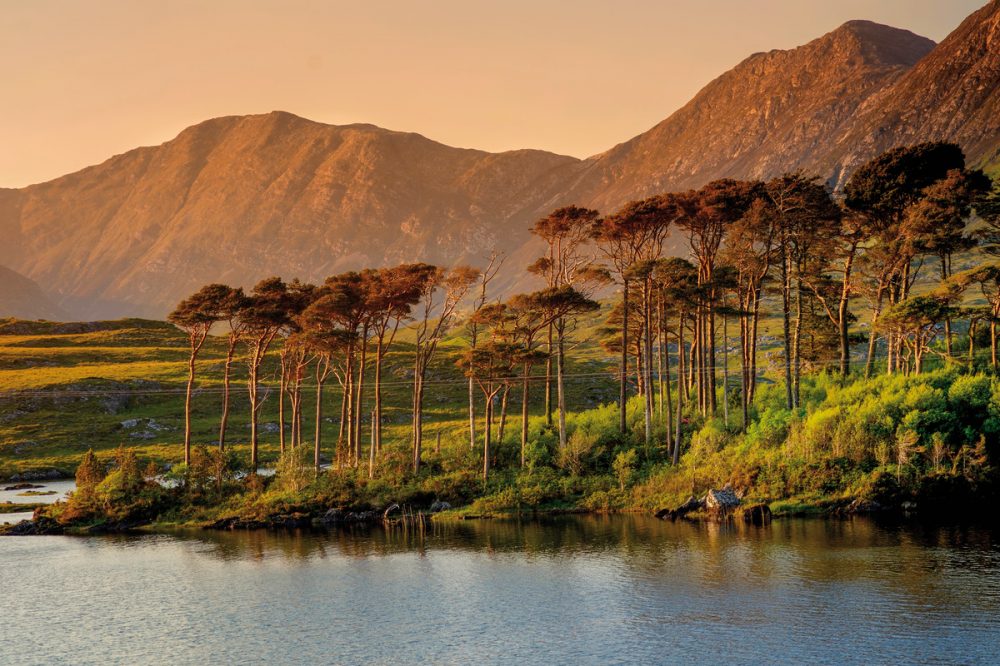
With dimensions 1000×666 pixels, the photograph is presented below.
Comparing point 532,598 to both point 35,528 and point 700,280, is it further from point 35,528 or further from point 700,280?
point 35,528

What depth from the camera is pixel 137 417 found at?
149750 millimetres

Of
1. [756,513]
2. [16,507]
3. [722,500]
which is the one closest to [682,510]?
[722,500]

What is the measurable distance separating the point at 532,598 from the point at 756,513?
2664 centimetres

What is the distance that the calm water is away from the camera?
41.9 m

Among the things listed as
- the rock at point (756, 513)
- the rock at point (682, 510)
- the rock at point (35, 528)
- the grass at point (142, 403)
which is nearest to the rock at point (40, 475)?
the grass at point (142, 403)

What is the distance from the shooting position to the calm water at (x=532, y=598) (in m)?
41.9

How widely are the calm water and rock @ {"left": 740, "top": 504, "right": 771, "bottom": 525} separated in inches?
146

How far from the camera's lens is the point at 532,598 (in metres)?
51.8

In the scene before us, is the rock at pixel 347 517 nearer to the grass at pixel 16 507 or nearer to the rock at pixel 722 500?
the rock at pixel 722 500

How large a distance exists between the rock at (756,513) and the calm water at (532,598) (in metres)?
3.70

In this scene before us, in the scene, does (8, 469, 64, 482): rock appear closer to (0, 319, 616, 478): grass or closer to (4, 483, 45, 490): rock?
(0, 319, 616, 478): grass

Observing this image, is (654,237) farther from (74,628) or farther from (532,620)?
(74,628)

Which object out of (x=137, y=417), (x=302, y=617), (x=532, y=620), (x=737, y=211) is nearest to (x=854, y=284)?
(x=737, y=211)

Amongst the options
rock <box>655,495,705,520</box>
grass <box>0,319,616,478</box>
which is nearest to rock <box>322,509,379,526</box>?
grass <box>0,319,616,478</box>
